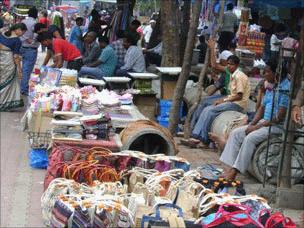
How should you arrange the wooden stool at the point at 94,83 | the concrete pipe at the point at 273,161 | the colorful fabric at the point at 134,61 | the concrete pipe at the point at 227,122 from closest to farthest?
the concrete pipe at the point at 273,161
the concrete pipe at the point at 227,122
the wooden stool at the point at 94,83
the colorful fabric at the point at 134,61

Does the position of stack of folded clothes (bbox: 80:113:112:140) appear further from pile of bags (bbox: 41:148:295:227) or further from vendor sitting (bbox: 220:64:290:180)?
vendor sitting (bbox: 220:64:290:180)

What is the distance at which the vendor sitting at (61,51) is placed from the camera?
13.3 m

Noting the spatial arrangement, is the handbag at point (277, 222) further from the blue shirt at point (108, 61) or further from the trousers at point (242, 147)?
the blue shirt at point (108, 61)

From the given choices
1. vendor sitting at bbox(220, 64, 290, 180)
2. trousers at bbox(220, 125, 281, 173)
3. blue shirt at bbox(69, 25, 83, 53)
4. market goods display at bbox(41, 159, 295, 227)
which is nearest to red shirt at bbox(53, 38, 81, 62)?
Answer: blue shirt at bbox(69, 25, 83, 53)

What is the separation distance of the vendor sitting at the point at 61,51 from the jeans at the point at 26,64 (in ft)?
5.38

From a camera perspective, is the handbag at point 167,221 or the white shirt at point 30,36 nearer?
the handbag at point 167,221

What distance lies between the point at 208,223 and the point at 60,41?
9.12 m

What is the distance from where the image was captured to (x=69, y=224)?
4.84 metres

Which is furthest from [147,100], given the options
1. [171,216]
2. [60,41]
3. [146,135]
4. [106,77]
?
[171,216]

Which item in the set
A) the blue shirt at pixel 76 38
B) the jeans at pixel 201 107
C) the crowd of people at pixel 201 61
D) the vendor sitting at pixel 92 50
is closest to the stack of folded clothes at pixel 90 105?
the crowd of people at pixel 201 61

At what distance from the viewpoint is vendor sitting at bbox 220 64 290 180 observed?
27.6 ft

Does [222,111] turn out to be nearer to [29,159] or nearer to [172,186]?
[29,159]

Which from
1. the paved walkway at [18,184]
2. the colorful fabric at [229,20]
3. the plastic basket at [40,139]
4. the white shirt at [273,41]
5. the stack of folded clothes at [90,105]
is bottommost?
the paved walkway at [18,184]

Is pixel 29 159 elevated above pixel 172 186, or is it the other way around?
pixel 172 186
